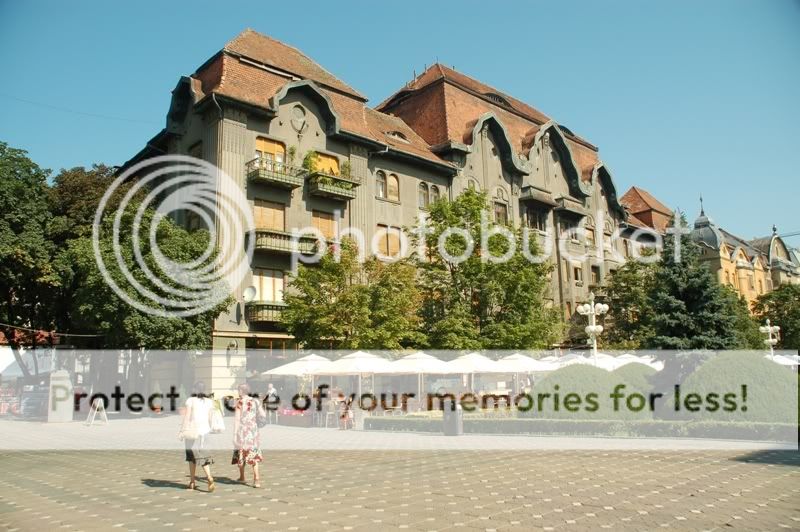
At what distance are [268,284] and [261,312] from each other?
184cm

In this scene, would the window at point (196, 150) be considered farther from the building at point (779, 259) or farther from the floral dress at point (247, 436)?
the building at point (779, 259)

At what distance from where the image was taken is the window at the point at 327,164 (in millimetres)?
35250

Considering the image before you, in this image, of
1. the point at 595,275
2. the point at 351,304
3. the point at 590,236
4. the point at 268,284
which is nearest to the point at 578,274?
the point at 595,275

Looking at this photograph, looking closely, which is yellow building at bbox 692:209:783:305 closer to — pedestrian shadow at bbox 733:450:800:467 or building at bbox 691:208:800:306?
building at bbox 691:208:800:306

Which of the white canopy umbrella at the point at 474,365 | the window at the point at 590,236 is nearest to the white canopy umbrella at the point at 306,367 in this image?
the white canopy umbrella at the point at 474,365

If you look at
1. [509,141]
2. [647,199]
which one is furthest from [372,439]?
[647,199]

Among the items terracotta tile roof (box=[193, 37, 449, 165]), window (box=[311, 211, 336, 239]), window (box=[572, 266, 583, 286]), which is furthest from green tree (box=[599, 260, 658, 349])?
window (box=[311, 211, 336, 239])

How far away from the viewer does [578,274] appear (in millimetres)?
50938

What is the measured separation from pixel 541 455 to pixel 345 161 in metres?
24.2

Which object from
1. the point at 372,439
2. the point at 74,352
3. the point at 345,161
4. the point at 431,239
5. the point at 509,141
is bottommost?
the point at 372,439

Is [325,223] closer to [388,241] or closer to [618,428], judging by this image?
[388,241]

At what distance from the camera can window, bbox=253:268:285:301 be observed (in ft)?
105

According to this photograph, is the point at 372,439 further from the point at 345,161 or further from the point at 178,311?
the point at 345,161

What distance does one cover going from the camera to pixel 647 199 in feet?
218
